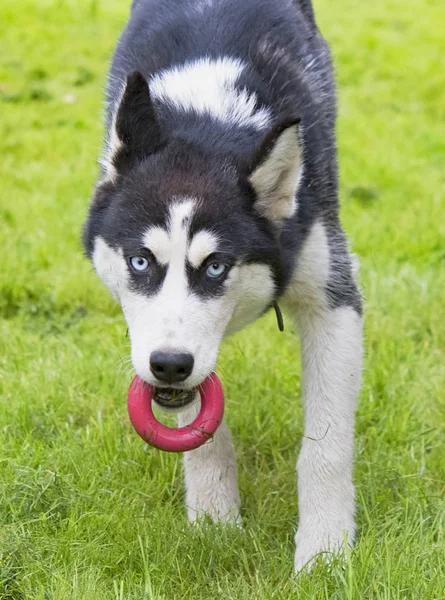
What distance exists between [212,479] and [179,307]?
1011mm

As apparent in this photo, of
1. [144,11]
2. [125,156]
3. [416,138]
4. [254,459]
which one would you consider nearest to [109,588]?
[254,459]

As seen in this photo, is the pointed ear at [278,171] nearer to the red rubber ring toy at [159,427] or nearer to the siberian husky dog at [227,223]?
the siberian husky dog at [227,223]

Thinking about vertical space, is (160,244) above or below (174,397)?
above

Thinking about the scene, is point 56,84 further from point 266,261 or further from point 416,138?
point 266,261

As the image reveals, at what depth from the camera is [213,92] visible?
141 inches

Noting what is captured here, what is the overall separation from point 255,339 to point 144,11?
5.50ft

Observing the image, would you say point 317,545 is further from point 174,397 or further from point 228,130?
point 228,130

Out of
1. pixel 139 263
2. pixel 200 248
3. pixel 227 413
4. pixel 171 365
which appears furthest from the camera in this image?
pixel 227 413

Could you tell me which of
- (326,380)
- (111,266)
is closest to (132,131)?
(111,266)

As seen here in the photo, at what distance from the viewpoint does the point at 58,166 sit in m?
7.35

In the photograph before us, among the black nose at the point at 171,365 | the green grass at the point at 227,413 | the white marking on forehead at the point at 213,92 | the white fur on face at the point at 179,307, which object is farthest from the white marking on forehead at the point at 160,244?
the green grass at the point at 227,413

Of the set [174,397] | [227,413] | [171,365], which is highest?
[171,365]

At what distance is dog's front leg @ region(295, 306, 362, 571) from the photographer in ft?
11.5

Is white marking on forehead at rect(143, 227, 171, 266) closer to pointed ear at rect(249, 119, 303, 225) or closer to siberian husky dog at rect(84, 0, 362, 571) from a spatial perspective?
siberian husky dog at rect(84, 0, 362, 571)
